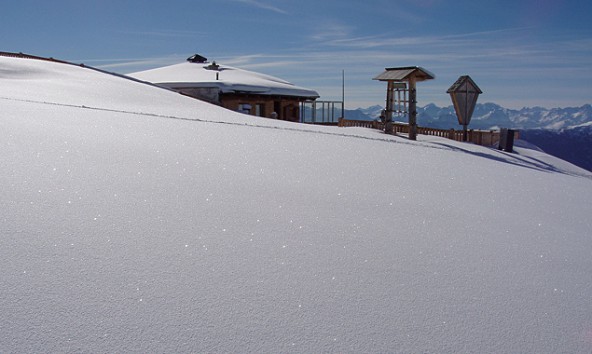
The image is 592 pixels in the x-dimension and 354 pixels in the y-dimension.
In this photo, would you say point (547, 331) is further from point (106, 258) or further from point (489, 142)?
point (489, 142)

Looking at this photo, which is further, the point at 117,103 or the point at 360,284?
the point at 117,103

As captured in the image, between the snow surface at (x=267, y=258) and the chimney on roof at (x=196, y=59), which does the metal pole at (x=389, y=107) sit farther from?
the chimney on roof at (x=196, y=59)

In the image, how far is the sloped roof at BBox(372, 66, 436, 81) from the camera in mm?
14898

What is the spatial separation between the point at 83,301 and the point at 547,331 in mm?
2182

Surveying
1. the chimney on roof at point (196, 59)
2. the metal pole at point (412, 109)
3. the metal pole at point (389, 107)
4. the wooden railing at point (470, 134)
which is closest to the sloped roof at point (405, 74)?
the metal pole at point (412, 109)

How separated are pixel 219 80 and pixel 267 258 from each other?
2339 centimetres

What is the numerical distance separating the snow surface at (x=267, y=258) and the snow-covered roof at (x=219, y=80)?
1918cm

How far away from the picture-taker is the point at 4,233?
8.80 ft

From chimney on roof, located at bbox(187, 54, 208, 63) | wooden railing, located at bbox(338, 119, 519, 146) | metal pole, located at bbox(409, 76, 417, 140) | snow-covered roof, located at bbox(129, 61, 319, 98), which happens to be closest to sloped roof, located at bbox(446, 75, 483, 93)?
wooden railing, located at bbox(338, 119, 519, 146)

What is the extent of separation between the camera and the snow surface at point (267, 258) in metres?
2.06

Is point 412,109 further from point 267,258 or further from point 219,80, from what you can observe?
point 267,258

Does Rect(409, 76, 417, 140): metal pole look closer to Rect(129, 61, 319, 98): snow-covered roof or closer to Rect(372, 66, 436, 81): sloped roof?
Answer: Rect(372, 66, 436, 81): sloped roof

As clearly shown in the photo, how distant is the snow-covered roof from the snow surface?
19185mm

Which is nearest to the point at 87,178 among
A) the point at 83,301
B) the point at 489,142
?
the point at 83,301
